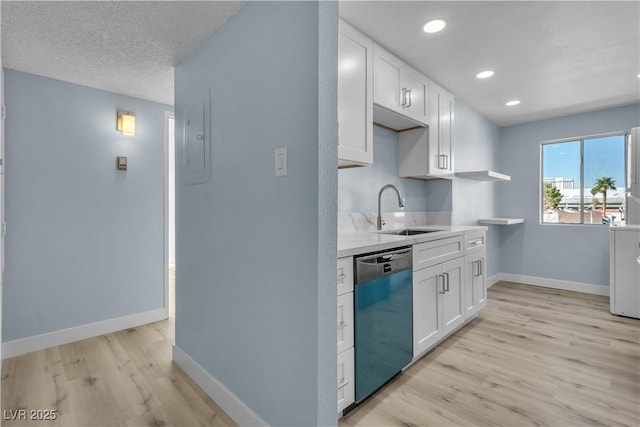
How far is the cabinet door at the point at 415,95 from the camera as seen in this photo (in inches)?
106

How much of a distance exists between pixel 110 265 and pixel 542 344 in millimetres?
3674

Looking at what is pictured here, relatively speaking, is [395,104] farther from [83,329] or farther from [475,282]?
[83,329]

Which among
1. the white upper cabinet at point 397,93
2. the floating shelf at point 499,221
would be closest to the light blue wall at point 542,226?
the floating shelf at point 499,221

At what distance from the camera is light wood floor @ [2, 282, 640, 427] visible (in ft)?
5.51

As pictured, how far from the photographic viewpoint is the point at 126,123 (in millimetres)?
2797

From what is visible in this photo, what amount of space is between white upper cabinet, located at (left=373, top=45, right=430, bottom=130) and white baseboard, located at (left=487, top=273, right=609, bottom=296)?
2.77 meters

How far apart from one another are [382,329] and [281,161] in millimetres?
1086

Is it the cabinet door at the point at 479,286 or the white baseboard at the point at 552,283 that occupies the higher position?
the cabinet door at the point at 479,286

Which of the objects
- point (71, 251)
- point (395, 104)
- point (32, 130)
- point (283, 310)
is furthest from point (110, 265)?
point (395, 104)

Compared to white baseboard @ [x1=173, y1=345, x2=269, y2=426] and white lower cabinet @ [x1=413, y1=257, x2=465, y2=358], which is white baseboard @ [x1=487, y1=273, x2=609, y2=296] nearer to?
white lower cabinet @ [x1=413, y1=257, x2=465, y2=358]

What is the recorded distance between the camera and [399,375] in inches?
81.9

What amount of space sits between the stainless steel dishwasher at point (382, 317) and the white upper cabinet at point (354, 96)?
74cm

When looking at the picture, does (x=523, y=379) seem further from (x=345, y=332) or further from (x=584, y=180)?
(x=584, y=180)

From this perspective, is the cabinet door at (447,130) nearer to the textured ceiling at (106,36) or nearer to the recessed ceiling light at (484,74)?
the recessed ceiling light at (484,74)
